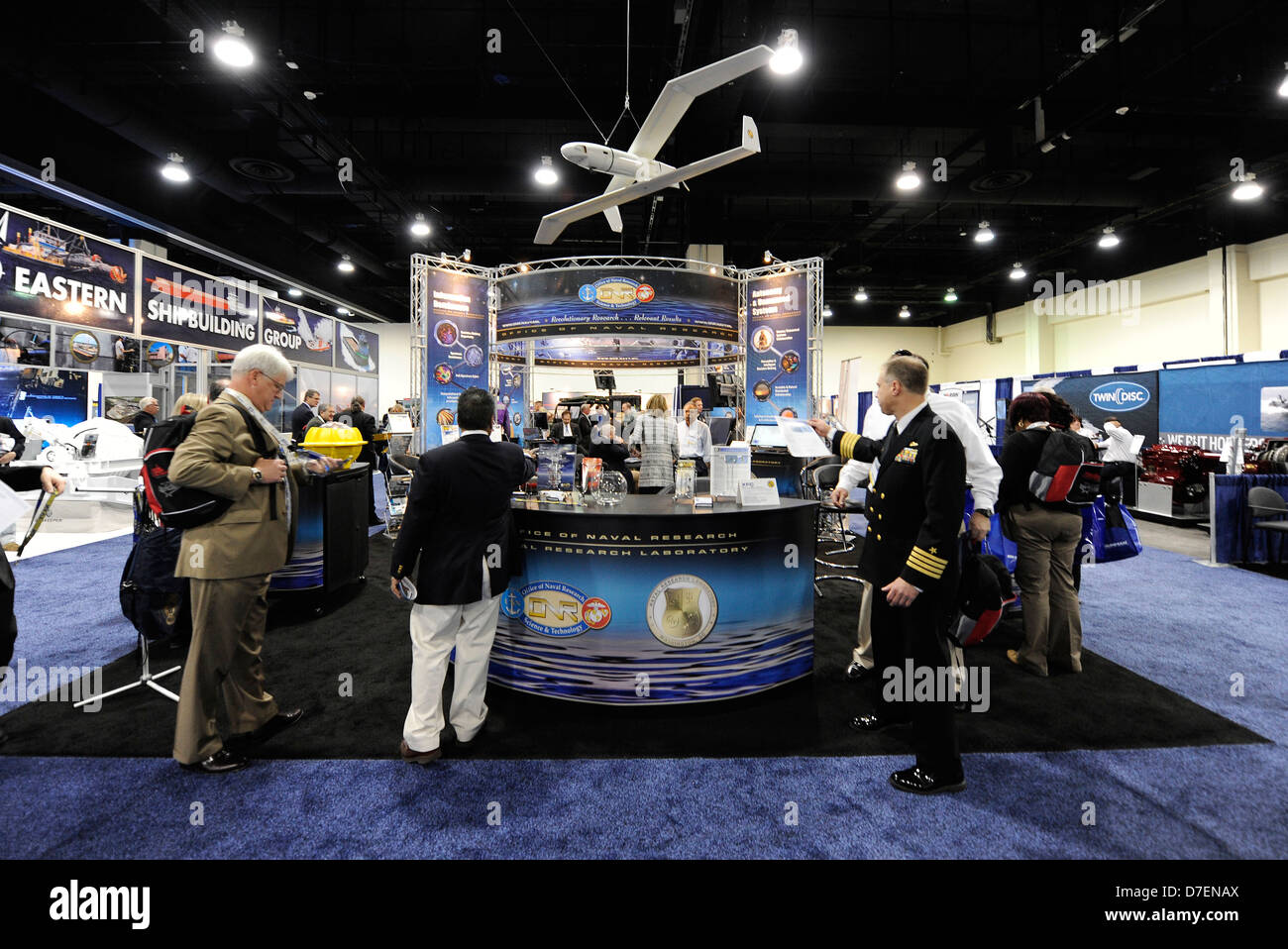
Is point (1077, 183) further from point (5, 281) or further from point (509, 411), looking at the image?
point (5, 281)

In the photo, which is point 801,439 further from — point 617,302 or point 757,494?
point 617,302

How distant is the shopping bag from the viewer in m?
3.82

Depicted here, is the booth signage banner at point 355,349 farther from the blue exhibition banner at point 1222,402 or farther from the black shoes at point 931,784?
the blue exhibition banner at point 1222,402

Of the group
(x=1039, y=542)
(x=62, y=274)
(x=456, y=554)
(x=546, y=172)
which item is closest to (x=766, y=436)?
(x=1039, y=542)

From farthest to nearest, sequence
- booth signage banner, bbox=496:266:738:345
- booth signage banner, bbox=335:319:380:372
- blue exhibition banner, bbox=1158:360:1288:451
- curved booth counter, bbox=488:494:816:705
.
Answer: booth signage banner, bbox=335:319:380:372
blue exhibition banner, bbox=1158:360:1288:451
booth signage banner, bbox=496:266:738:345
curved booth counter, bbox=488:494:816:705

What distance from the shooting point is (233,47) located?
17.3 feet

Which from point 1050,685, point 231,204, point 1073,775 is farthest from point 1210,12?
point 231,204

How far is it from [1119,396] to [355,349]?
16.0 metres

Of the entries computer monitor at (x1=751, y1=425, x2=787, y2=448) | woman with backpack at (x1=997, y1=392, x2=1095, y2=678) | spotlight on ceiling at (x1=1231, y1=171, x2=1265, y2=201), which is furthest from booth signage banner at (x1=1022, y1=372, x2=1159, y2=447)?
woman with backpack at (x1=997, y1=392, x2=1095, y2=678)

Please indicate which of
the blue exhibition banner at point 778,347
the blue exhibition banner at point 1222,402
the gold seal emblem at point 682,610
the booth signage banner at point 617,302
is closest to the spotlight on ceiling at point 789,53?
the booth signage banner at point 617,302

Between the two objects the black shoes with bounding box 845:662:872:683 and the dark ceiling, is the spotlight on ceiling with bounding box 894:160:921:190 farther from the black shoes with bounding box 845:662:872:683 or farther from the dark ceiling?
the black shoes with bounding box 845:662:872:683

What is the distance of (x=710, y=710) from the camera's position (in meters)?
2.84

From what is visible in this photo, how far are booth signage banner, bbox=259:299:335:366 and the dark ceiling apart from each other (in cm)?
128
